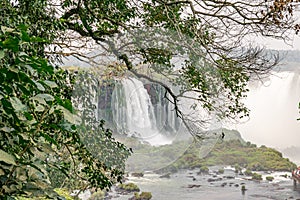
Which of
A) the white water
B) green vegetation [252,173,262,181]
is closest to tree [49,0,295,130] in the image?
green vegetation [252,173,262,181]

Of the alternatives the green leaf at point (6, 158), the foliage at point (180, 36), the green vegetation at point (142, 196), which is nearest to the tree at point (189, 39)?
the foliage at point (180, 36)

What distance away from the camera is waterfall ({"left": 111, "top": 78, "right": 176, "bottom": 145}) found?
198 centimetres

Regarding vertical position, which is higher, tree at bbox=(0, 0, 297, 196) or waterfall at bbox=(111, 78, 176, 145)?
tree at bbox=(0, 0, 297, 196)

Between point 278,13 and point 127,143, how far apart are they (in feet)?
3.25

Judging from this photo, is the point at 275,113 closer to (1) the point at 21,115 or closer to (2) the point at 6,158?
(1) the point at 21,115

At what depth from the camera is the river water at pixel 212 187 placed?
26.2 feet

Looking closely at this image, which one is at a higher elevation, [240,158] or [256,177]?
[240,158]

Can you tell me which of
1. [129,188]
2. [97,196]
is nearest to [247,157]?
[129,188]

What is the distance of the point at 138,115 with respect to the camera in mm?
1995

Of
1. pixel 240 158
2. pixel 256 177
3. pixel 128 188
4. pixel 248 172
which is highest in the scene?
pixel 240 158

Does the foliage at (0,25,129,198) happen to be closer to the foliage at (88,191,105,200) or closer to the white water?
the foliage at (88,191,105,200)

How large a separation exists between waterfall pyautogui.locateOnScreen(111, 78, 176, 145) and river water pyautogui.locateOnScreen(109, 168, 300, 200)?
5.48 metres

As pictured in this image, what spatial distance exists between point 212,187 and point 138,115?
695 cm

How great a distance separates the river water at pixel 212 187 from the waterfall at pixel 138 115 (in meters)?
5.48
